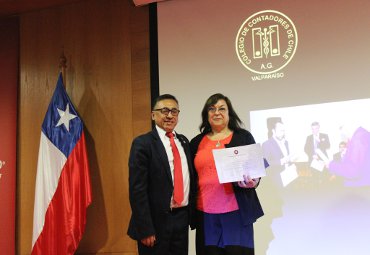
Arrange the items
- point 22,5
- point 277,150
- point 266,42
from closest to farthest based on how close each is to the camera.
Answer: point 277,150
point 266,42
point 22,5

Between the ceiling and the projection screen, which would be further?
the ceiling

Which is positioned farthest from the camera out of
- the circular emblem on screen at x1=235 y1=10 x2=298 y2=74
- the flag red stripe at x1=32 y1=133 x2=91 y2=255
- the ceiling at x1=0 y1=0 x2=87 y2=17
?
the ceiling at x1=0 y1=0 x2=87 y2=17

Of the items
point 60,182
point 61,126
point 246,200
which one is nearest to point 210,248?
point 246,200

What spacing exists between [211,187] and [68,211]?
1.73 m

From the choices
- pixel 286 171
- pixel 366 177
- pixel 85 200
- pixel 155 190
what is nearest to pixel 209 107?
pixel 155 190

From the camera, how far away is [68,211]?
149 inches

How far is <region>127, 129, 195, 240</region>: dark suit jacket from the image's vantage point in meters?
2.41

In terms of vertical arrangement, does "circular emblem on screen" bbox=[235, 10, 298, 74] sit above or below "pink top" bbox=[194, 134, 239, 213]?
above

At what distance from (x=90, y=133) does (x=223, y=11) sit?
1.62m

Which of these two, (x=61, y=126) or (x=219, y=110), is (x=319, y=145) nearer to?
(x=219, y=110)

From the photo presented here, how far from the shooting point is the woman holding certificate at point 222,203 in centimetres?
246

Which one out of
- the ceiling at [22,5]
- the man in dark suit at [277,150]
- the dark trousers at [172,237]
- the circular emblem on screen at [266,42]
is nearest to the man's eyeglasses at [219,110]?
the dark trousers at [172,237]

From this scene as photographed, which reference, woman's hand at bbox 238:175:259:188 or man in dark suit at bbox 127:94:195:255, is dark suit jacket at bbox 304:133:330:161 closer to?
woman's hand at bbox 238:175:259:188

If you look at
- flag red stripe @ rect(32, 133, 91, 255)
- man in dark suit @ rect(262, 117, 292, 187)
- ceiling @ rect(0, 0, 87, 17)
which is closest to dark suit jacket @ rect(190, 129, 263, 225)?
man in dark suit @ rect(262, 117, 292, 187)
